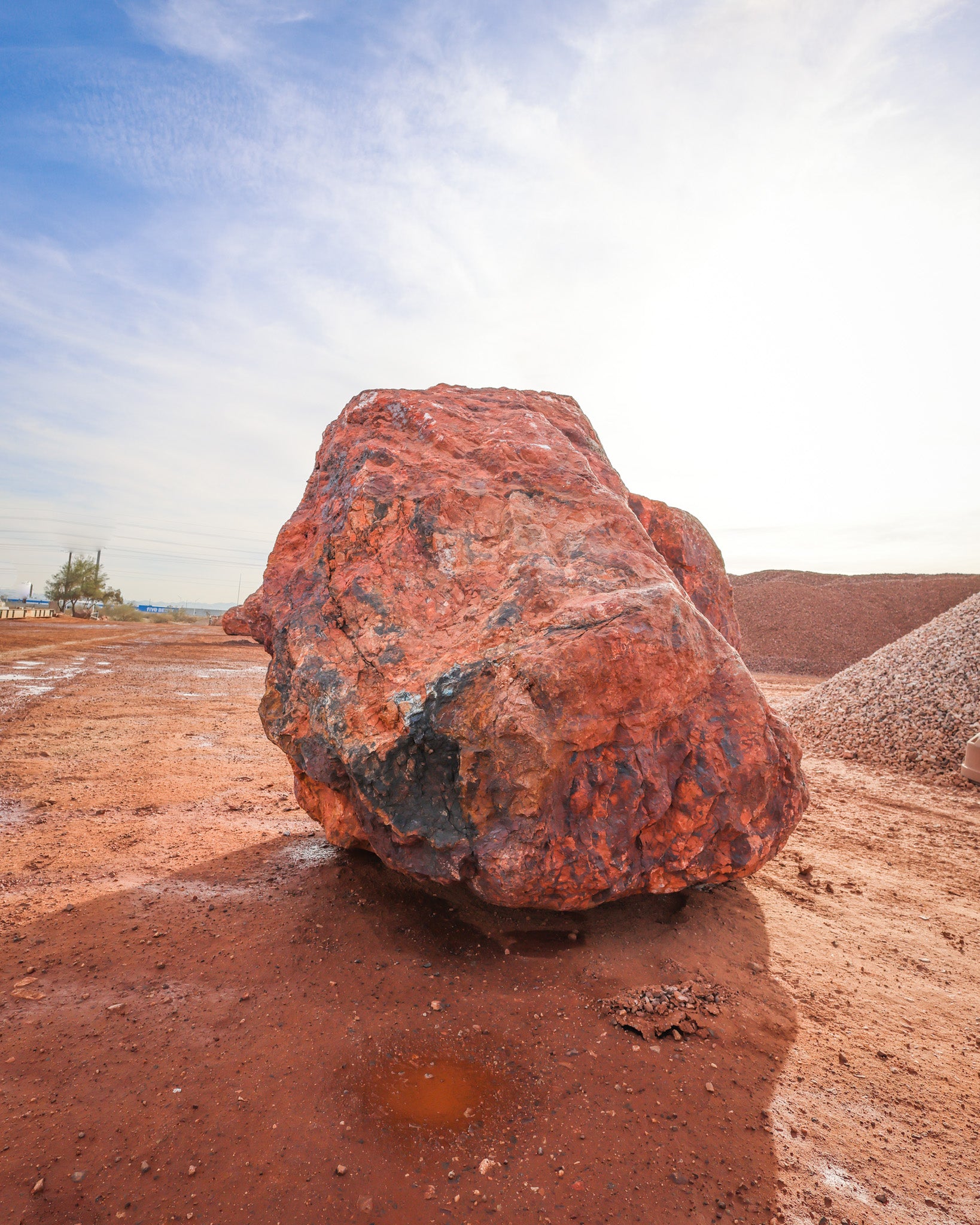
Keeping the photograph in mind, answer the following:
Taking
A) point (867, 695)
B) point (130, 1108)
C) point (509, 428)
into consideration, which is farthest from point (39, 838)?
point (867, 695)

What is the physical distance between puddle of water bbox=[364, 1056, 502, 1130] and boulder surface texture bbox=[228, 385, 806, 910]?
63 centimetres

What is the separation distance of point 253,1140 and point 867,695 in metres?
10.2

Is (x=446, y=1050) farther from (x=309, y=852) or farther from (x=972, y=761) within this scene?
(x=972, y=761)

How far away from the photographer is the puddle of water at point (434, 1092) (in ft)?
7.04

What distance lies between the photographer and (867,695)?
32.1 feet

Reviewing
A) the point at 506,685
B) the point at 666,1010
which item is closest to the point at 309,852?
the point at 506,685

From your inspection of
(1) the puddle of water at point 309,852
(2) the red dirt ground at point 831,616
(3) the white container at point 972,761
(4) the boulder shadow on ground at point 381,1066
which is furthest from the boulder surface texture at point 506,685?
(2) the red dirt ground at point 831,616

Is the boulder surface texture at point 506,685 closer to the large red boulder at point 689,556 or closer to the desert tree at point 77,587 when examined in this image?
the large red boulder at point 689,556

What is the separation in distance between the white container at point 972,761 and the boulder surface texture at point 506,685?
18.5 feet

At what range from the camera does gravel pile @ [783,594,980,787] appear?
27.0 ft

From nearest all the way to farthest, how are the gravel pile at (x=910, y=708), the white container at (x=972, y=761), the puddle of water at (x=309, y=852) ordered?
the puddle of water at (x=309, y=852), the white container at (x=972, y=761), the gravel pile at (x=910, y=708)

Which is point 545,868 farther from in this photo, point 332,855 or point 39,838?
point 39,838

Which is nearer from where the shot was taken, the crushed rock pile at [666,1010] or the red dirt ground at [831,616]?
the crushed rock pile at [666,1010]

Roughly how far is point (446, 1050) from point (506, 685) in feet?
4.66
